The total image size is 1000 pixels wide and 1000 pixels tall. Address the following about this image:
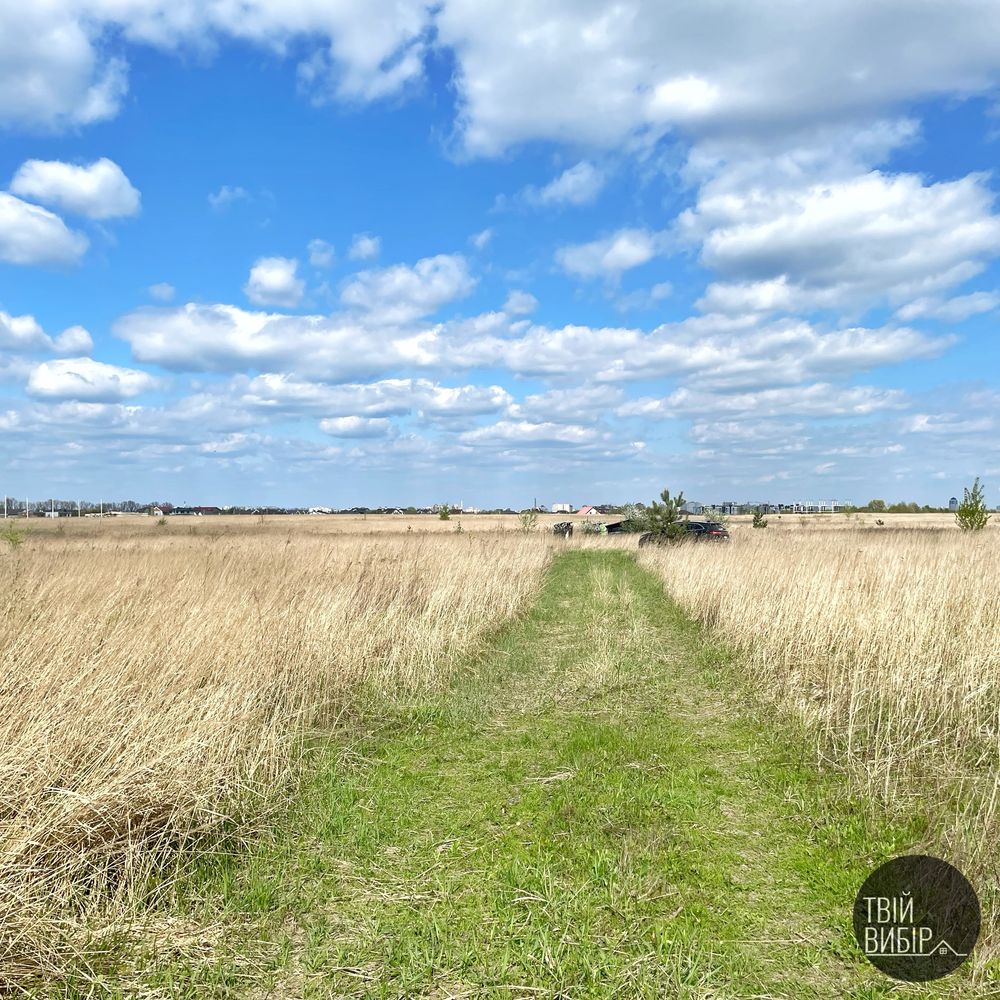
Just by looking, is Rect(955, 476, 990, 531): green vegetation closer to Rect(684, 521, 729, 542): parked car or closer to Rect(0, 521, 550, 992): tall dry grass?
Rect(684, 521, 729, 542): parked car

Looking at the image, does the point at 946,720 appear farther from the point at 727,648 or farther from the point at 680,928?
the point at 727,648

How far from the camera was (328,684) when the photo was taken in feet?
26.3

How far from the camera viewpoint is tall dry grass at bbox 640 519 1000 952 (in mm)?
4930

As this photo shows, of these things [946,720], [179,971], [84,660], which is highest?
[84,660]

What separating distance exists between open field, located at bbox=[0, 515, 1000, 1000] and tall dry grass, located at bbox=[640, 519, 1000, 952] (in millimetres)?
43

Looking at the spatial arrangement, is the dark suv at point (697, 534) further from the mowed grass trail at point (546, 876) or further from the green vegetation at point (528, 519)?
the mowed grass trail at point (546, 876)

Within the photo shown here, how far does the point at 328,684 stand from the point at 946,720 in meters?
6.36

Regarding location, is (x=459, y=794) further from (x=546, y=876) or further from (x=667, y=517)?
(x=667, y=517)

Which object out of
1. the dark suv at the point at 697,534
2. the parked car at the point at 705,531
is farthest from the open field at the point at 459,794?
the parked car at the point at 705,531

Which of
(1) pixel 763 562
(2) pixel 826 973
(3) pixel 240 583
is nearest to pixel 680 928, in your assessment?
(2) pixel 826 973

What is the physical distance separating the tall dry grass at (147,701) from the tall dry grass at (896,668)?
4.60m

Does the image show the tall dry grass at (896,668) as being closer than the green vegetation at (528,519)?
Yes

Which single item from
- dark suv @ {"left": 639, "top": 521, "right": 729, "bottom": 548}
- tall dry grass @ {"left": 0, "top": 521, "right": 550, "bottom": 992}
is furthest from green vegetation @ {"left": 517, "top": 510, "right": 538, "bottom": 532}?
tall dry grass @ {"left": 0, "top": 521, "right": 550, "bottom": 992}

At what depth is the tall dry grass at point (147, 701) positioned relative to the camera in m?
3.72
